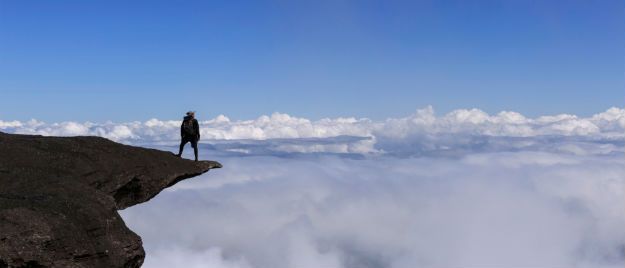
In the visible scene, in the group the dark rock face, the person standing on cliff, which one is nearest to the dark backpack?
the person standing on cliff

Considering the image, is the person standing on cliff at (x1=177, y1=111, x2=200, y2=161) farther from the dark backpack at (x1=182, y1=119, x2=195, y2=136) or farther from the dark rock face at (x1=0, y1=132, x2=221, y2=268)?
the dark rock face at (x1=0, y1=132, x2=221, y2=268)

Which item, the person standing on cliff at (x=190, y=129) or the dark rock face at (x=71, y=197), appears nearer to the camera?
the dark rock face at (x=71, y=197)

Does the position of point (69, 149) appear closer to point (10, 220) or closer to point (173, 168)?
point (173, 168)

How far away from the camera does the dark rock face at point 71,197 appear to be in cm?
2080

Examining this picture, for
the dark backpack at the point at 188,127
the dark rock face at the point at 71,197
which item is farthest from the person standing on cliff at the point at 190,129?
the dark rock face at the point at 71,197

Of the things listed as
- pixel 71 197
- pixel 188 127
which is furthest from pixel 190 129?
pixel 71 197

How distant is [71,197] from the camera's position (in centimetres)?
2408

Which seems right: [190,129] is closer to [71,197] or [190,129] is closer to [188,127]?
[188,127]

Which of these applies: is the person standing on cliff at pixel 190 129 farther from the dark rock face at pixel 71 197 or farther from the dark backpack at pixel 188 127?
the dark rock face at pixel 71 197

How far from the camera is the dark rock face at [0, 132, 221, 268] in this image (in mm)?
20797

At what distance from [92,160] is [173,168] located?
5885 millimetres

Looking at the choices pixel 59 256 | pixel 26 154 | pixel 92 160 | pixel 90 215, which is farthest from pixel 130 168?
pixel 59 256

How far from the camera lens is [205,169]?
3697 centimetres

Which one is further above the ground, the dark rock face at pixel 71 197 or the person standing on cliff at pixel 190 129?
the person standing on cliff at pixel 190 129
